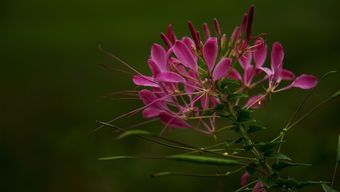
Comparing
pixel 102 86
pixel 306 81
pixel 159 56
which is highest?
pixel 159 56

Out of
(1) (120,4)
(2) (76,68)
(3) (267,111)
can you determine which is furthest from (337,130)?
(1) (120,4)

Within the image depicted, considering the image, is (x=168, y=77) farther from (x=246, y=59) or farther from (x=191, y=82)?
(x=246, y=59)

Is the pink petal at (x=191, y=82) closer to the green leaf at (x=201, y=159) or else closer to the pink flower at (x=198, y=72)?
the pink flower at (x=198, y=72)

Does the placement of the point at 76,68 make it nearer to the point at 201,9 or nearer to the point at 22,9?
the point at 201,9

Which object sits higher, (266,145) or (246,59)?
(246,59)

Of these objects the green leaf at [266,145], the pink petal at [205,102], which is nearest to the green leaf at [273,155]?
the green leaf at [266,145]

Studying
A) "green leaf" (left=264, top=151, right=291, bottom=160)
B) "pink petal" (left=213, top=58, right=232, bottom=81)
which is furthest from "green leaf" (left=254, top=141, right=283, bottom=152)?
"pink petal" (left=213, top=58, right=232, bottom=81)

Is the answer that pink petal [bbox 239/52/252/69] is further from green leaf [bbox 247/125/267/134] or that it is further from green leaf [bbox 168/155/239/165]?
green leaf [bbox 168/155/239/165]

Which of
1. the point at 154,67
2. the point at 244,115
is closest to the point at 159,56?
the point at 154,67
